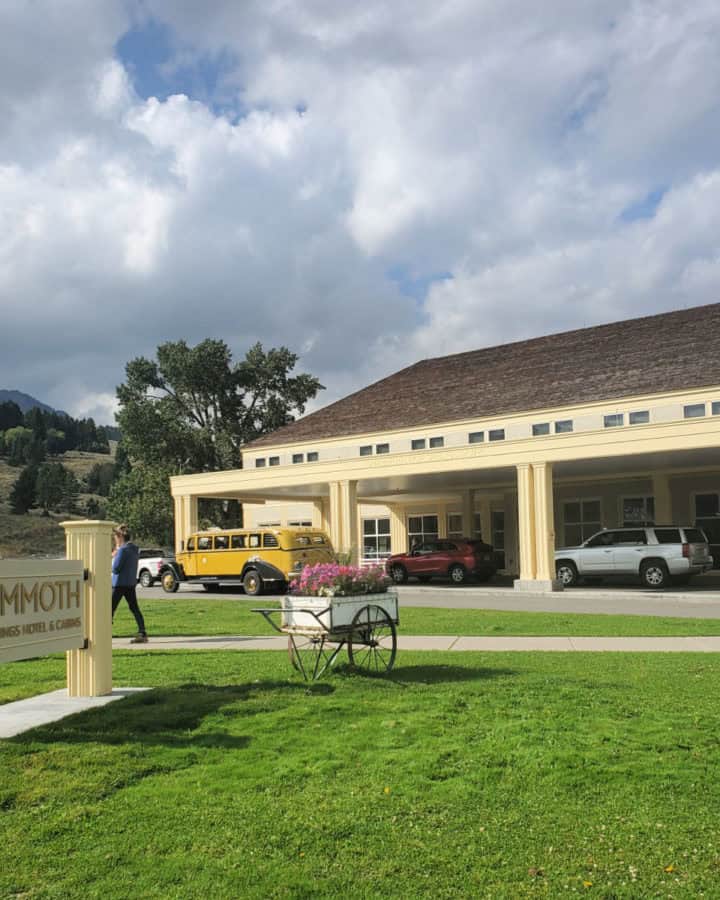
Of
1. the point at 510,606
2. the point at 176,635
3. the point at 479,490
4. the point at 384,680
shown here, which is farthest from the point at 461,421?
the point at 384,680

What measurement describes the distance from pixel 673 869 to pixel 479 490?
32.3m

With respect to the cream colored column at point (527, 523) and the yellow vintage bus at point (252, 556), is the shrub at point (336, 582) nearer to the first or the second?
the yellow vintage bus at point (252, 556)

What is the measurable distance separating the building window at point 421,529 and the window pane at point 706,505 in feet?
39.6

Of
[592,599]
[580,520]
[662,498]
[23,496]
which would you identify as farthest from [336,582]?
[23,496]

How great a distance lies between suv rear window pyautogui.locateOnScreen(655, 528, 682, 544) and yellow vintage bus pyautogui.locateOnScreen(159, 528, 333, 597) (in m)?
9.45

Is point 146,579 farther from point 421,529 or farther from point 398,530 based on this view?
point 421,529

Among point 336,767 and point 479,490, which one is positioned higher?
point 479,490

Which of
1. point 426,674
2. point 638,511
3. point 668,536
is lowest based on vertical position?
point 426,674

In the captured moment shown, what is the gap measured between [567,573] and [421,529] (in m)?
13.5

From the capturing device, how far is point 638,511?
3234cm

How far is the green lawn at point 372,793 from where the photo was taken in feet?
14.3

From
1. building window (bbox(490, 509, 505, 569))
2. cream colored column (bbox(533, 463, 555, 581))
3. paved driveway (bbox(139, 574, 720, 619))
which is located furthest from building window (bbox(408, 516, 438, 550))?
cream colored column (bbox(533, 463, 555, 581))

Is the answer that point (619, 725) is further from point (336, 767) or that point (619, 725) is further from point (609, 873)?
point (609, 873)

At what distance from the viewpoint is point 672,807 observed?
522cm
